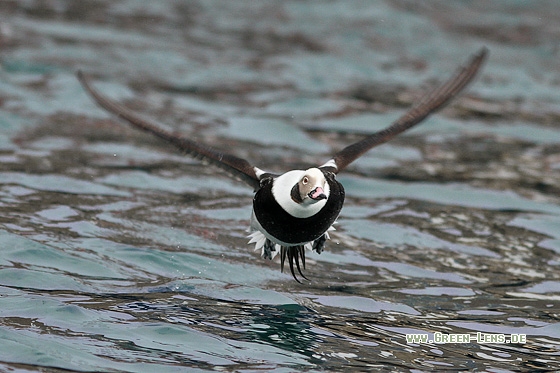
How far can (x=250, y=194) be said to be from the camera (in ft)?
34.7

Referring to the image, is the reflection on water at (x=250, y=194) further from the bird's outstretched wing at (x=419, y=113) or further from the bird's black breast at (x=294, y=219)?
the bird's outstretched wing at (x=419, y=113)

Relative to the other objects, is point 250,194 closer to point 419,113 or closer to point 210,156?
point 419,113

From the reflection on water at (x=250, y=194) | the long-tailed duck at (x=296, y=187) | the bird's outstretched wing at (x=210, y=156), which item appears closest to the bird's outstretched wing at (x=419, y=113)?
the long-tailed duck at (x=296, y=187)

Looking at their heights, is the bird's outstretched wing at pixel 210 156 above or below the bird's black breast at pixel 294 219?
above

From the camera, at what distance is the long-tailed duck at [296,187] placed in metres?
6.41

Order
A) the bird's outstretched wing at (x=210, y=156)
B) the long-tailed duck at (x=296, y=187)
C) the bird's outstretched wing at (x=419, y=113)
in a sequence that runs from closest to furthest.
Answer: the long-tailed duck at (x=296, y=187), the bird's outstretched wing at (x=210, y=156), the bird's outstretched wing at (x=419, y=113)

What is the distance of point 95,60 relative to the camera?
51.1 feet

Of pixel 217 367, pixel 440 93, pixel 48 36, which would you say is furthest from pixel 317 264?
pixel 48 36

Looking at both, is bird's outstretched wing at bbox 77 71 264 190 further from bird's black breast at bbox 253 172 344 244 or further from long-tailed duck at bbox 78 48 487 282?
bird's black breast at bbox 253 172 344 244

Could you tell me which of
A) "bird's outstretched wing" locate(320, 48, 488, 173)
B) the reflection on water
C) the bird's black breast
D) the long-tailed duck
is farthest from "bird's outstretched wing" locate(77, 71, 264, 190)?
the reflection on water

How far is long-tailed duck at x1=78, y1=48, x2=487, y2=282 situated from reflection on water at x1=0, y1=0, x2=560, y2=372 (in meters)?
0.60

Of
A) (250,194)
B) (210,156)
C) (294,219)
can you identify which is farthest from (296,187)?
(250,194)

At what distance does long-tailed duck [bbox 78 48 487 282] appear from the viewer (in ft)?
21.0

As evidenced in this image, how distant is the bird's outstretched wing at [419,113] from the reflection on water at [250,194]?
1.14 meters
